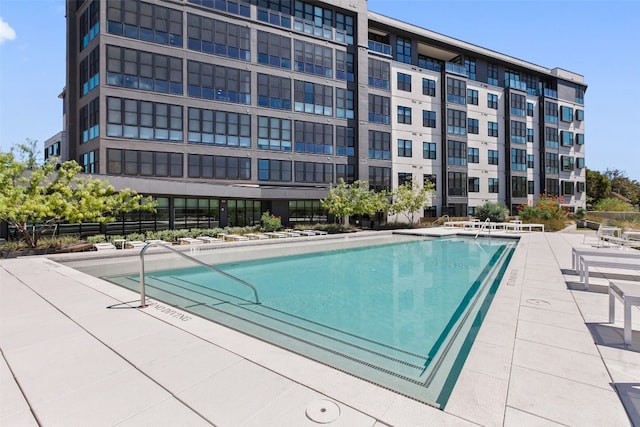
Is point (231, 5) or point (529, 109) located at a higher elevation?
point (231, 5)

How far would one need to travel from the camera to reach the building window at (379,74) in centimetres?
3578

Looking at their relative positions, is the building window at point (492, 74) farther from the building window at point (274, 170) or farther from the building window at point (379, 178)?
the building window at point (274, 170)

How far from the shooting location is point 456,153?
4119 centimetres

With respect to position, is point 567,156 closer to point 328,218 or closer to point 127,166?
point 328,218

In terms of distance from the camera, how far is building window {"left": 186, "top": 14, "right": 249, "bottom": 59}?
26.5 metres

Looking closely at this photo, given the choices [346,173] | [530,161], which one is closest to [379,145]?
[346,173]

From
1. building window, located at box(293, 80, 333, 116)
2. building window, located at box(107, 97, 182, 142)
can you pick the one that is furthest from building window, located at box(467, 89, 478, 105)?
building window, located at box(107, 97, 182, 142)

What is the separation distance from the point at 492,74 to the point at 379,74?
65.0ft

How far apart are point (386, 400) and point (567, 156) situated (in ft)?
199

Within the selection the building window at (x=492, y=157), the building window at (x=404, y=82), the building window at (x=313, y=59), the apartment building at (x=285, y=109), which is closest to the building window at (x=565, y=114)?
the apartment building at (x=285, y=109)

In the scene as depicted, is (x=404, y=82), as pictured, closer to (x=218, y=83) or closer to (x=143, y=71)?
(x=218, y=83)

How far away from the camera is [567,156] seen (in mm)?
Result: 49938

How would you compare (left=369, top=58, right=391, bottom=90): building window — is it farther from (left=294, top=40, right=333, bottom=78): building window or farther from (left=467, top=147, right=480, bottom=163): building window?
(left=467, top=147, right=480, bottom=163): building window

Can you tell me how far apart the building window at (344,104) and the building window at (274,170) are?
8098 mm
